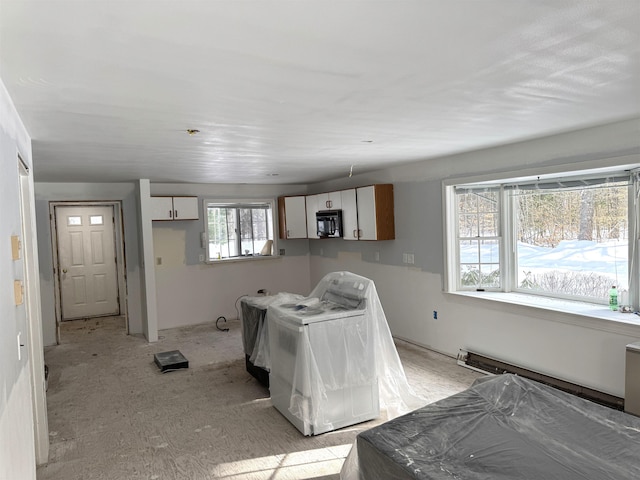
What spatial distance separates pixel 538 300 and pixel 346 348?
2.18m

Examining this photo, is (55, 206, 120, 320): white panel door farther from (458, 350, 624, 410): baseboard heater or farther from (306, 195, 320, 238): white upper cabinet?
(458, 350, 624, 410): baseboard heater

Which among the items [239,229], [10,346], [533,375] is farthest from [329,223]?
[10,346]

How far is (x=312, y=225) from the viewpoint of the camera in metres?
7.27

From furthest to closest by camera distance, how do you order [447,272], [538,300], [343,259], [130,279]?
[343,259]
[130,279]
[447,272]
[538,300]

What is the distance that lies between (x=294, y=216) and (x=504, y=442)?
224 inches

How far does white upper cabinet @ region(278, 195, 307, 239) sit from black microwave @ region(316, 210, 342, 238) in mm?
448

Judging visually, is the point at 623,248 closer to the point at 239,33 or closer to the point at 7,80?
the point at 239,33

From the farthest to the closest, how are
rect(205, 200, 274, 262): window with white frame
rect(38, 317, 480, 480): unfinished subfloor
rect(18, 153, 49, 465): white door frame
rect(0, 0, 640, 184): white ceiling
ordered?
rect(205, 200, 274, 262): window with white frame
rect(38, 317, 480, 480): unfinished subfloor
rect(18, 153, 49, 465): white door frame
rect(0, 0, 640, 184): white ceiling

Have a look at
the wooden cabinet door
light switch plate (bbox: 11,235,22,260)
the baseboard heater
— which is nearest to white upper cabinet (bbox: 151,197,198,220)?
the wooden cabinet door

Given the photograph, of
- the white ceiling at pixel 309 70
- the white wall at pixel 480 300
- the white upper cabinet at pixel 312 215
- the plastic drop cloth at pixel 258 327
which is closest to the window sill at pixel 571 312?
the white wall at pixel 480 300

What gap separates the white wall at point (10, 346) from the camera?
1606 mm

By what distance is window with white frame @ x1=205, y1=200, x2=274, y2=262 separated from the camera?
23.8ft

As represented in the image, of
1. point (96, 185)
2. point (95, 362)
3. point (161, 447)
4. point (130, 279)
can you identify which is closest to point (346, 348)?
point (161, 447)

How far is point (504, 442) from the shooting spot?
6.77 ft
